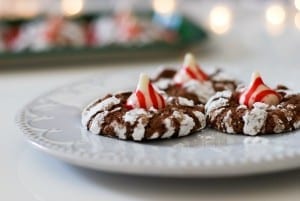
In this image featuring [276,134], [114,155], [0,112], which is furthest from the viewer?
[0,112]

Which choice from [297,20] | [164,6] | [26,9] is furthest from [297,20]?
[26,9]

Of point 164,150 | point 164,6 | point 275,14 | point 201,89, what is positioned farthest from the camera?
point 164,6

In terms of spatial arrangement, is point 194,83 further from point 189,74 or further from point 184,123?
point 184,123

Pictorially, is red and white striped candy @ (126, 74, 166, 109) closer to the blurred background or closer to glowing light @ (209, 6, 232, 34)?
the blurred background

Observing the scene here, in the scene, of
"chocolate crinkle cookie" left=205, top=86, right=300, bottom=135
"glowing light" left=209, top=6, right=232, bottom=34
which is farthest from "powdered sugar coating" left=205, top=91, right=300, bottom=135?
"glowing light" left=209, top=6, right=232, bottom=34

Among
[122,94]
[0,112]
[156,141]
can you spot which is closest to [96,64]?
[0,112]

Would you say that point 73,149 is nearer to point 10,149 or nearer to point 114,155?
point 114,155
